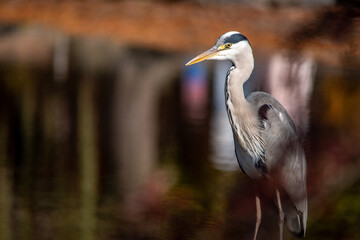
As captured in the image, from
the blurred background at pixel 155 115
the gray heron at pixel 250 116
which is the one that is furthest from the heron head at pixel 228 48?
the blurred background at pixel 155 115

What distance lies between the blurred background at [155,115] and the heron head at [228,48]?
1.08 feet

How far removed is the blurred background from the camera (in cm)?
108

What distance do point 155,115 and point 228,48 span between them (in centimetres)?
517

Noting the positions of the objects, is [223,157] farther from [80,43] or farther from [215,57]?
[80,43]

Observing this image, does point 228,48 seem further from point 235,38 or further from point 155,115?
point 155,115

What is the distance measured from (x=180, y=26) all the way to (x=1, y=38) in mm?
3777

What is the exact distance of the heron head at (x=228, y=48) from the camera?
314 cm

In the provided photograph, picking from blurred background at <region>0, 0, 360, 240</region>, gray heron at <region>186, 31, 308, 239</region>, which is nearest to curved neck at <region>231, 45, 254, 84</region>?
gray heron at <region>186, 31, 308, 239</region>

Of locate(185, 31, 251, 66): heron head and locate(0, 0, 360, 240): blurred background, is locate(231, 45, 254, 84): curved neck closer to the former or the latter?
locate(185, 31, 251, 66): heron head

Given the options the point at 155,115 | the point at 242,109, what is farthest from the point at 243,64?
the point at 155,115

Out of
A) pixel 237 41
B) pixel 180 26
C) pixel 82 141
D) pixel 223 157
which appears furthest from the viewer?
pixel 180 26

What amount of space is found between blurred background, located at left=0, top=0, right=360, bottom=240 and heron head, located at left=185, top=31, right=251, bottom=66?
328 millimetres

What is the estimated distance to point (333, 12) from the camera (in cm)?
107

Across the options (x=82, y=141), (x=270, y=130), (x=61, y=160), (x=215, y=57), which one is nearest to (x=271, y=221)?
(x=270, y=130)
